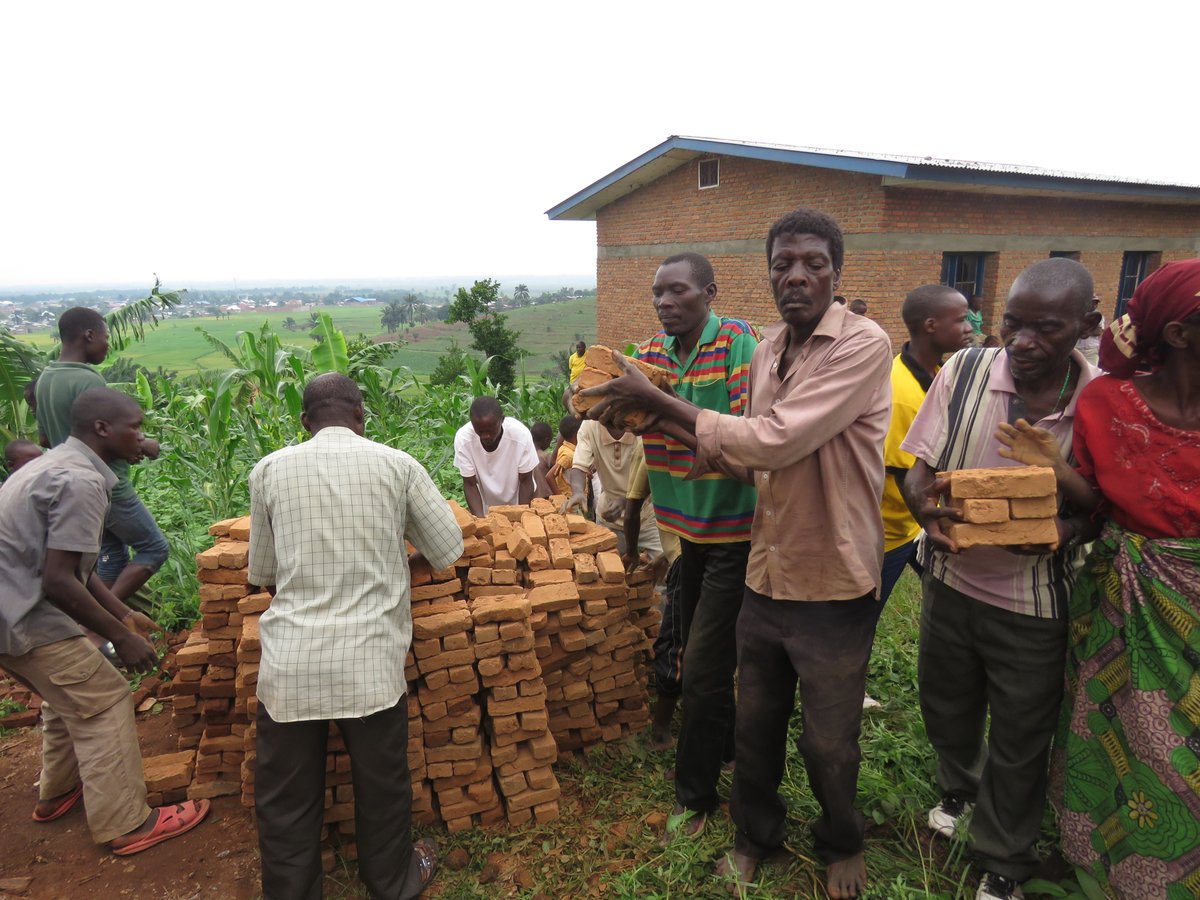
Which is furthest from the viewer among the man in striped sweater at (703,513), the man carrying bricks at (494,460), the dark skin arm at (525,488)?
the dark skin arm at (525,488)

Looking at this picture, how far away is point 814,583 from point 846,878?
1172 millimetres

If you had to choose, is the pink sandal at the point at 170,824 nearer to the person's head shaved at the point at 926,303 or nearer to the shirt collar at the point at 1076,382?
the shirt collar at the point at 1076,382

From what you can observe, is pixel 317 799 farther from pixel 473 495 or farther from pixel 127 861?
pixel 473 495

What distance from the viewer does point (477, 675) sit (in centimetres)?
310

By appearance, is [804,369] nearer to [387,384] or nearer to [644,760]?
[644,760]

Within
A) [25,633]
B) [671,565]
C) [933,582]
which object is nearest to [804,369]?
[933,582]

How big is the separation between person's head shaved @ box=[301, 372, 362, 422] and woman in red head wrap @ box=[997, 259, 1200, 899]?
92.2 inches

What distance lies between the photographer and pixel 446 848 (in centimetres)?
302

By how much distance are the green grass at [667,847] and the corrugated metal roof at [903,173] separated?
831 cm

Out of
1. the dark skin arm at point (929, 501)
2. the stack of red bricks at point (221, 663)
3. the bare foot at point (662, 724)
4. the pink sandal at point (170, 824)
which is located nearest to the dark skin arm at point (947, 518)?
the dark skin arm at point (929, 501)

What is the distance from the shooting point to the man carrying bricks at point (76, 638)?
9.21ft

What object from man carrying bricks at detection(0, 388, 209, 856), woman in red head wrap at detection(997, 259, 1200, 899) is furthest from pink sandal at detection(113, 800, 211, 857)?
woman in red head wrap at detection(997, 259, 1200, 899)

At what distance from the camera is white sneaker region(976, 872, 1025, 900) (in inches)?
94.0

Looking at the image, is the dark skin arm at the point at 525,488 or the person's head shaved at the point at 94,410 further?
the dark skin arm at the point at 525,488
